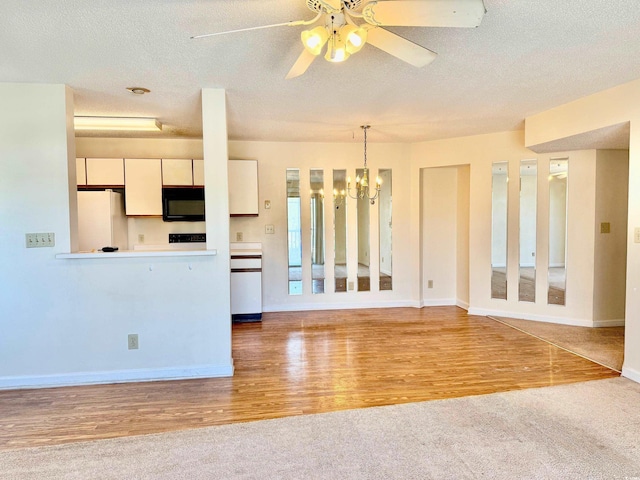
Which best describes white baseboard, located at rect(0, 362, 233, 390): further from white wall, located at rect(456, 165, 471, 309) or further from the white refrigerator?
white wall, located at rect(456, 165, 471, 309)

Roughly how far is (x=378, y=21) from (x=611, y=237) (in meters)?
4.09

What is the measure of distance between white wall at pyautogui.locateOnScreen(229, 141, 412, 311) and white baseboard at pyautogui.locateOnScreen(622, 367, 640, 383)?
2.55 meters

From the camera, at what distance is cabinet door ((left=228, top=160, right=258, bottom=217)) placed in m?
4.64

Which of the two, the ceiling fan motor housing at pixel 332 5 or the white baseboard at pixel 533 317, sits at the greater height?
the ceiling fan motor housing at pixel 332 5

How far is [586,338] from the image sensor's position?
12.3 feet

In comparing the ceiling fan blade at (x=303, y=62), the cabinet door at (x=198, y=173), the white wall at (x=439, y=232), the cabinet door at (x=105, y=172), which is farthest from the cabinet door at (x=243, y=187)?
the ceiling fan blade at (x=303, y=62)

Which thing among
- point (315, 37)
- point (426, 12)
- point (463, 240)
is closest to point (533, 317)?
point (463, 240)

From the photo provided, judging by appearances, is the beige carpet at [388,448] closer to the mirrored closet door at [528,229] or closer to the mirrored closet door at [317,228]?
the mirrored closet door at [528,229]

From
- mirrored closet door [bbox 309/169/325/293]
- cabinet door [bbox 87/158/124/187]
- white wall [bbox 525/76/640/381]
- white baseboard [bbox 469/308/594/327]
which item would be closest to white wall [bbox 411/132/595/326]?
white baseboard [bbox 469/308/594/327]

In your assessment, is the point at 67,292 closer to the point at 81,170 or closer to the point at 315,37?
the point at 81,170

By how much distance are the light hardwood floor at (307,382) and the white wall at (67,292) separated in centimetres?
18

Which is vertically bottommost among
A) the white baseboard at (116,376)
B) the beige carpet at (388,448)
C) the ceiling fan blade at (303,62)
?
the beige carpet at (388,448)

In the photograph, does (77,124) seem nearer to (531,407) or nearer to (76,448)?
(76,448)

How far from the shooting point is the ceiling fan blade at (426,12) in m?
1.53
